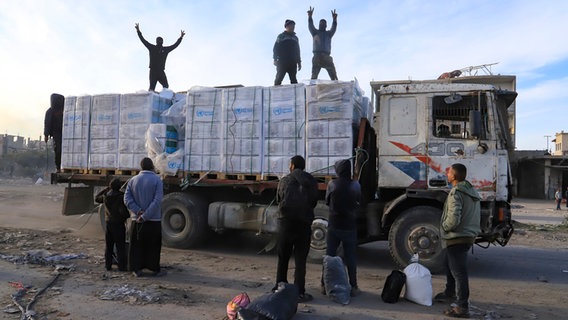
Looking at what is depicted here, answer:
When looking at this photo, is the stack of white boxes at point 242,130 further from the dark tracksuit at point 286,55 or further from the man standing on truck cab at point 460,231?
the man standing on truck cab at point 460,231

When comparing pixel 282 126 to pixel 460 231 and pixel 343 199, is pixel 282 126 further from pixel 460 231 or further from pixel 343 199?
pixel 460 231

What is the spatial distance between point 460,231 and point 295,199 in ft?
5.91

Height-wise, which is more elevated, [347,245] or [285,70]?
[285,70]

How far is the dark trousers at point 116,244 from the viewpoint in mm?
6262

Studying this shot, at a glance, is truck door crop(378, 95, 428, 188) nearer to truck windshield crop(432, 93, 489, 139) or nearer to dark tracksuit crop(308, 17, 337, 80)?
truck windshield crop(432, 93, 489, 139)

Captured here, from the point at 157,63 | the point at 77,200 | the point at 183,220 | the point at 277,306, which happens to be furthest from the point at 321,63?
the point at 277,306

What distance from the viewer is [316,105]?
7.11 m

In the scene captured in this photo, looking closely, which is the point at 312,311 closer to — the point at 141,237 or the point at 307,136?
the point at 141,237

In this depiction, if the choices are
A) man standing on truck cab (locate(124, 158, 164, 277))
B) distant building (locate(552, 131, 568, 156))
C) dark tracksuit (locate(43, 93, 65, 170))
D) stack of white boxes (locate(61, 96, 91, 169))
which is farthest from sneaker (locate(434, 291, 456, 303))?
distant building (locate(552, 131, 568, 156))

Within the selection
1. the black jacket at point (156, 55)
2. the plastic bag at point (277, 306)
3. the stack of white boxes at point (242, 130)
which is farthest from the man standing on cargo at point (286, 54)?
the plastic bag at point (277, 306)

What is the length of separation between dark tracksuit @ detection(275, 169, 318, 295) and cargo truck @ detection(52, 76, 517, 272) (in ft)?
6.95

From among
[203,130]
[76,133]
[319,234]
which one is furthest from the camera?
[76,133]

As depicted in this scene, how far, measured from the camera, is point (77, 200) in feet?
30.8

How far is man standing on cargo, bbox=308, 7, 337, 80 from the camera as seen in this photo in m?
9.20
